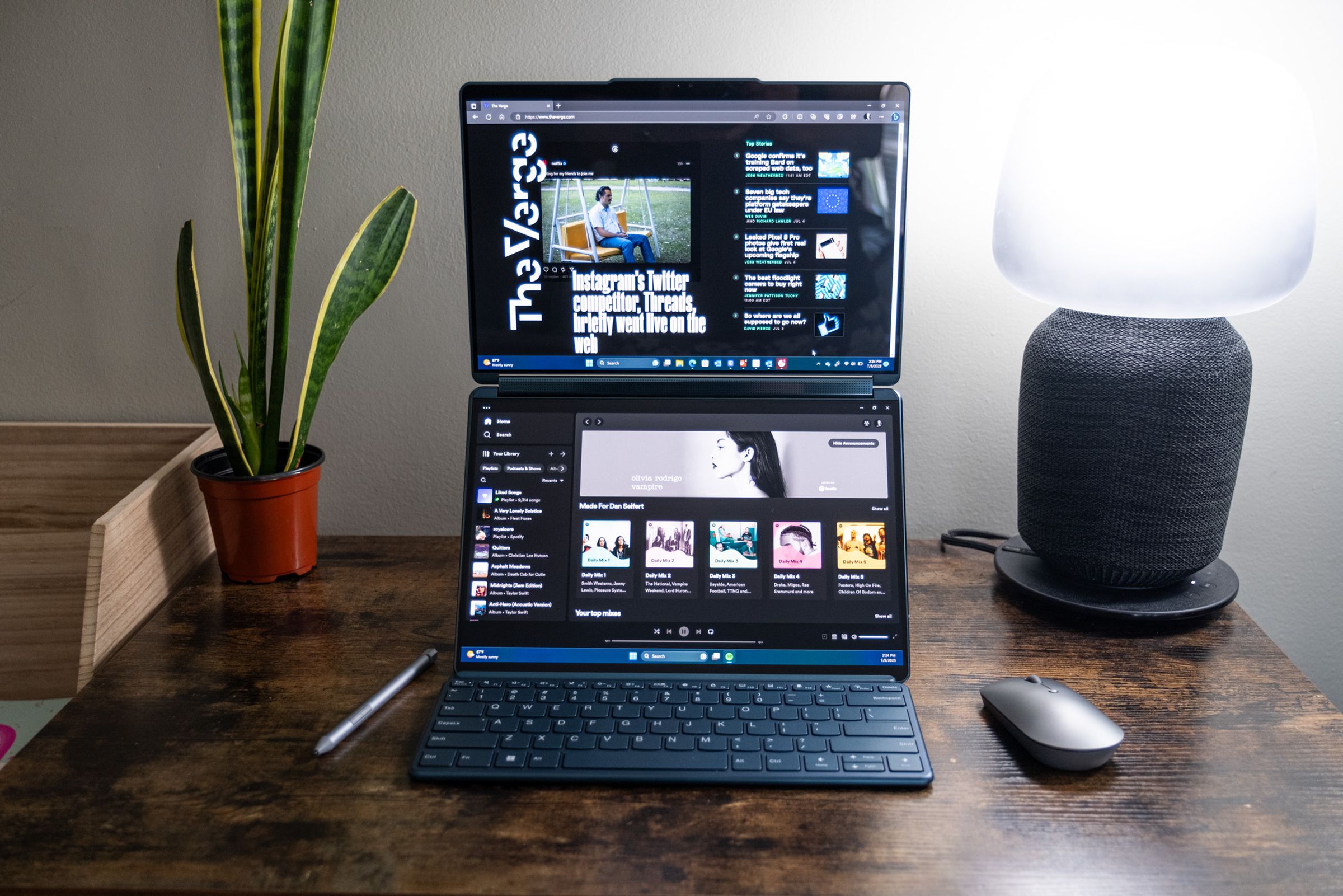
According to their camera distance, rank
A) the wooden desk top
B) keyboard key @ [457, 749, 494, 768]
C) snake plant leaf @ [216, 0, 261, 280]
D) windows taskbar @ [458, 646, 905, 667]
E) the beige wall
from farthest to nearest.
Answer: the beige wall < snake plant leaf @ [216, 0, 261, 280] < windows taskbar @ [458, 646, 905, 667] < keyboard key @ [457, 749, 494, 768] < the wooden desk top

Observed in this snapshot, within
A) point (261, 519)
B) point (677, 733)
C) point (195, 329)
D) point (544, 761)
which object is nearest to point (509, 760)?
point (544, 761)

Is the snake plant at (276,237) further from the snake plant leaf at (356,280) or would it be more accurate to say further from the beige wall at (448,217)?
the beige wall at (448,217)

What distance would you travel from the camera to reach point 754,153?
89cm

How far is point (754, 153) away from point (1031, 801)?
612mm

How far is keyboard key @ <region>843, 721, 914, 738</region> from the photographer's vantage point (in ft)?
2.53

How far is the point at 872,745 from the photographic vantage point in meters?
0.76

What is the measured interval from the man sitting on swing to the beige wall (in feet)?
1.06

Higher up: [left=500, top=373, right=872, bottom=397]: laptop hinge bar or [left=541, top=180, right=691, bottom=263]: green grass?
[left=541, top=180, right=691, bottom=263]: green grass

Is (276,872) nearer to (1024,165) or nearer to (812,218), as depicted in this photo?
(812,218)

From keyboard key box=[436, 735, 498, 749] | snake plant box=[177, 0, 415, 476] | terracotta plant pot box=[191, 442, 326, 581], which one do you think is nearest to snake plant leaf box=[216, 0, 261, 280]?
snake plant box=[177, 0, 415, 476]

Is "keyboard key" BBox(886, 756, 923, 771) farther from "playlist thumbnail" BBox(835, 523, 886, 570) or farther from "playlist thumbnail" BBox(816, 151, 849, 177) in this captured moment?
"playlist thumbnail" BBox(816, 151, 849, 177)

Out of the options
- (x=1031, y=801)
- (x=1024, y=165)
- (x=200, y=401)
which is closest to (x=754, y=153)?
(x=1024, y=165)

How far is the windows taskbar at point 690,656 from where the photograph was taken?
2.84ft

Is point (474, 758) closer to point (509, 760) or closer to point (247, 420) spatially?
point (509, 760)
